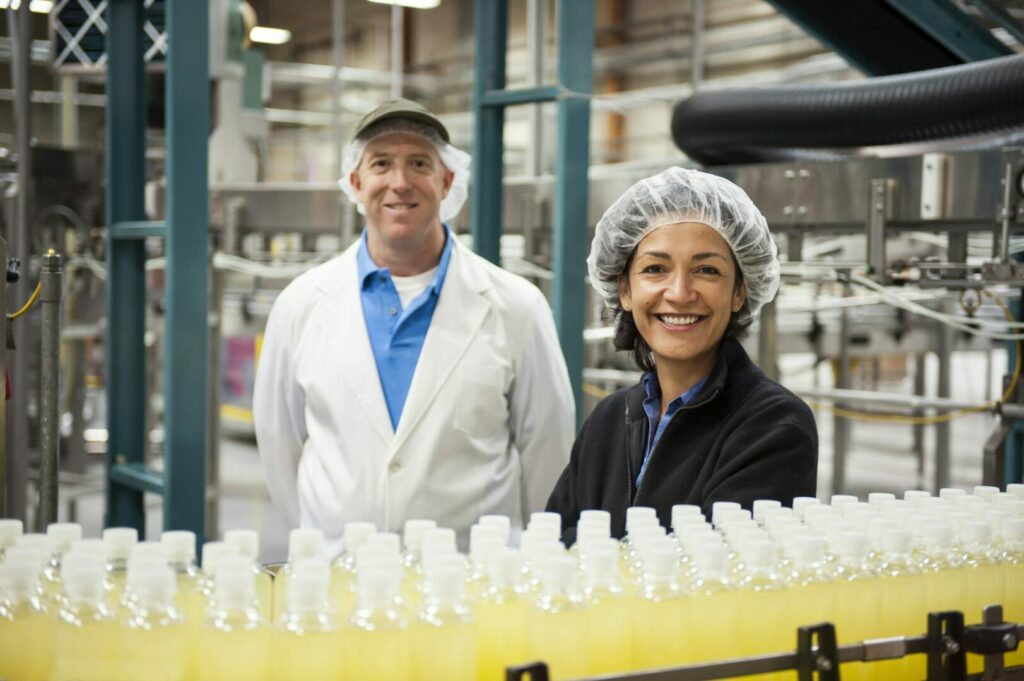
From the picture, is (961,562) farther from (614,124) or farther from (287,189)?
(614,124)

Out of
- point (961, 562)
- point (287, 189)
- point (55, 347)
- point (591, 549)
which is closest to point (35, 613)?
point (591, 549)

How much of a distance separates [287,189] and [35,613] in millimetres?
3757

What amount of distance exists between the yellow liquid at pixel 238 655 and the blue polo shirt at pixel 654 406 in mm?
808

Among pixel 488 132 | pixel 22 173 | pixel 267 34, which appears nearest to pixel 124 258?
pixel 22 173

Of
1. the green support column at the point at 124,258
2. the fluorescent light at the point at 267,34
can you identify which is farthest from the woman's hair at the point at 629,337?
the fluorescent light at the point at 267,34

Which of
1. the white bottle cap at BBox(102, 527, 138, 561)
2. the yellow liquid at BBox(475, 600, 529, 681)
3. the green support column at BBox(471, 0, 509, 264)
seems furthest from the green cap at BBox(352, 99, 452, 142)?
the yellow liquid at BBox(475, 600, 529, 681)

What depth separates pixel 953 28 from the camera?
3.30 m

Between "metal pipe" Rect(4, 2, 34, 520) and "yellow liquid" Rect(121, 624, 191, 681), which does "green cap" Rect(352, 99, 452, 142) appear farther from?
"yellow liquid" Rect(121, 624, 191, 681)

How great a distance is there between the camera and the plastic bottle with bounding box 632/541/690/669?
1.05 meters

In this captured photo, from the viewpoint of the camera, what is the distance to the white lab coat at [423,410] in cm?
223

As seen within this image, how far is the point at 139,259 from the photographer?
3031 mm

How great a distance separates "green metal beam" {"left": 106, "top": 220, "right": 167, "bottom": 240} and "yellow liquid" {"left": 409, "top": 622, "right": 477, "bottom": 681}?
1929mm

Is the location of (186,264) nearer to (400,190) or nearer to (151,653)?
(400,190)

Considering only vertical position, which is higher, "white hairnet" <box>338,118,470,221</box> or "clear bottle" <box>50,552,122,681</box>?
"white hairnet" <box>338,118,470,221</box>
